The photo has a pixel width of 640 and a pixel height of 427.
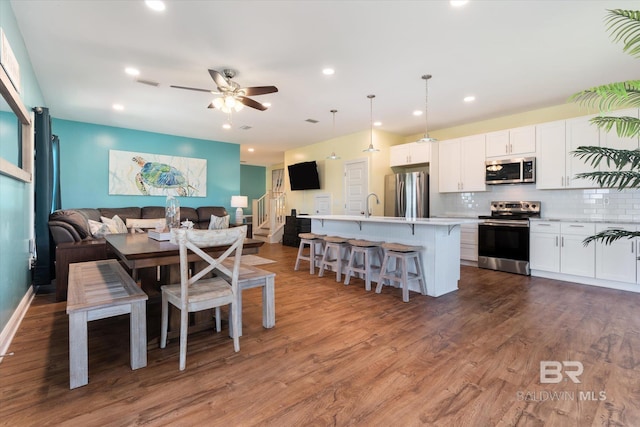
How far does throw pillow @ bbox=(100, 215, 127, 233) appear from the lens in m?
5.10

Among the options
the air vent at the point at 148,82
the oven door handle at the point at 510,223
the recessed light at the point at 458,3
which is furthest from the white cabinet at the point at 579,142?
the air vent at the point at 148,82

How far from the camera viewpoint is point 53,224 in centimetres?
382

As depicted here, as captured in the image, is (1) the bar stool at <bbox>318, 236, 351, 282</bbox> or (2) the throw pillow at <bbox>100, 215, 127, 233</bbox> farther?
(2) the throw pillow at <bbox>100, 215, 127, 233</bbox>

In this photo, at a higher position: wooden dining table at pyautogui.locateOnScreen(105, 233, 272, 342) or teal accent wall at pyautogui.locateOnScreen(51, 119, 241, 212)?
teal accent wall at pyautogui.locateOnScreen(51, 119, 241, 212)

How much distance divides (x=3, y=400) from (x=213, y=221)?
477cm

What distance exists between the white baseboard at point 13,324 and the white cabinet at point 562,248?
20.3ft

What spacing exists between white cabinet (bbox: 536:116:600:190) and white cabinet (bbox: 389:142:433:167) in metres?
1.82

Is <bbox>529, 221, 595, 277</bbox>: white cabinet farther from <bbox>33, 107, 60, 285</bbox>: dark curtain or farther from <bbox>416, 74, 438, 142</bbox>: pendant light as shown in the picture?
<bbox>33, 107, 60, 285</bbox>: dark curtain

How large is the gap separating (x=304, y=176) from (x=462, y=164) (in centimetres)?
381

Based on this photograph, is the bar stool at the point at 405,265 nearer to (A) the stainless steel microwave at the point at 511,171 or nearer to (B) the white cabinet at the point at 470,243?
(B) the white cabinet at the point at 470,243

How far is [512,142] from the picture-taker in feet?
16.3

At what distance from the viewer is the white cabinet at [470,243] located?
539cm

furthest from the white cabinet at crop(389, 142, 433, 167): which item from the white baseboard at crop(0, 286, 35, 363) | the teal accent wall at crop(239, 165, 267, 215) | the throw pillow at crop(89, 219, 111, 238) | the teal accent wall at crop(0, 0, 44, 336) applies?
the teal accent wall at crop(239, 165, 267, 215)

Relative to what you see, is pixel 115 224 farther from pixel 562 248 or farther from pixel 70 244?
pixel 562 248
